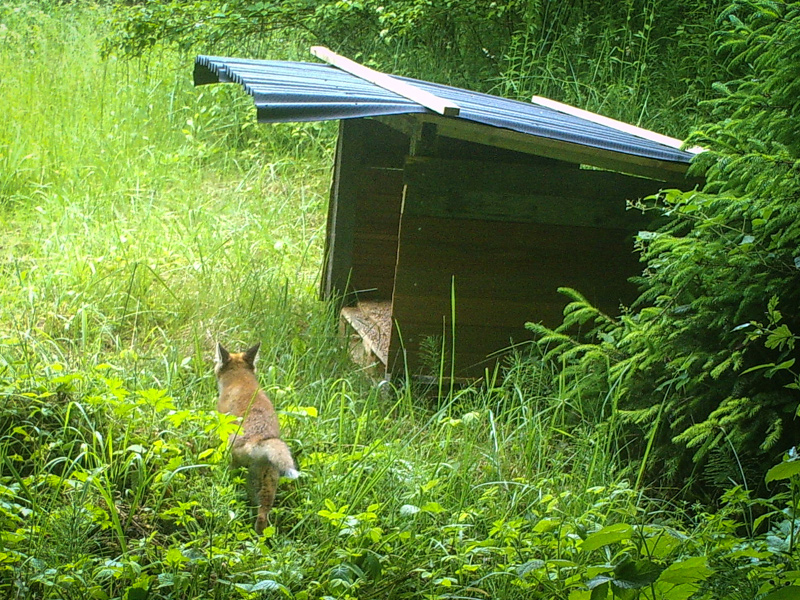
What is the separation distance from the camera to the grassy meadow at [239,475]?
108 inches

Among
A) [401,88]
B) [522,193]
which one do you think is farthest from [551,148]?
[401,88]

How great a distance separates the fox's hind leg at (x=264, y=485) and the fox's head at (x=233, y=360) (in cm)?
101

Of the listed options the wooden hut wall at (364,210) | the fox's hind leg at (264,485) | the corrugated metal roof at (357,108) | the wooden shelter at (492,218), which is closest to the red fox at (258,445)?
the fox's hind leg at (264,485)

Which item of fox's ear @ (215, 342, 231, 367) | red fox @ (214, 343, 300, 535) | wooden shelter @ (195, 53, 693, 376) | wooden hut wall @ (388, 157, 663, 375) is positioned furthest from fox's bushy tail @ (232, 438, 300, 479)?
wooden hut wall @ (388, 157, 663, 375)

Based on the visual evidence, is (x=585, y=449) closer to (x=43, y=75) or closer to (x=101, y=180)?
(x=101, y=180)

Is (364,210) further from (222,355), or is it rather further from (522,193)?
(222,355)

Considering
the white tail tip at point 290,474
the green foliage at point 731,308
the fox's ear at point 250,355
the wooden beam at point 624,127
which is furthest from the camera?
the wooden beam at point 624,127

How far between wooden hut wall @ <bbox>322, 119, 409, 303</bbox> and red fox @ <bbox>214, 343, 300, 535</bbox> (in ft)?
7.83

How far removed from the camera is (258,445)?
344cm

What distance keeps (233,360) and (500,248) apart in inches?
67.0

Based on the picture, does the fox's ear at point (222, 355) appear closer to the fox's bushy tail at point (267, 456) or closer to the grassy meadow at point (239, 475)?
the grassy meadow at point (239, 475)

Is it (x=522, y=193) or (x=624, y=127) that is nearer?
(x=522, y=193)

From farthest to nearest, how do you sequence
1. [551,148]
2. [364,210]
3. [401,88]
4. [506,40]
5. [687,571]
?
1. [506,40]
2. [364,210]
3. [401,88]
4. [551,148]
5. [687,571]

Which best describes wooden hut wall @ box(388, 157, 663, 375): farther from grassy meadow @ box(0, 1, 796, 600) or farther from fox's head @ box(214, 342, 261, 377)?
fox's head @ box(214, 342, 261, 377)
